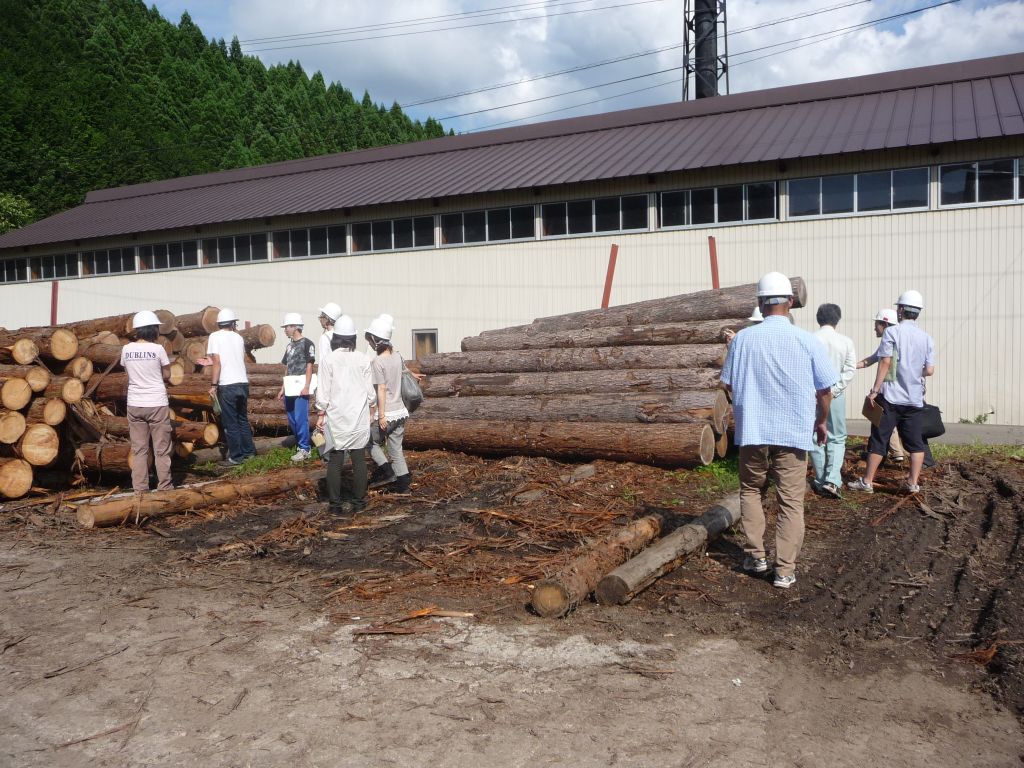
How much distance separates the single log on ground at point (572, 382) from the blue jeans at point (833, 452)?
1.68m

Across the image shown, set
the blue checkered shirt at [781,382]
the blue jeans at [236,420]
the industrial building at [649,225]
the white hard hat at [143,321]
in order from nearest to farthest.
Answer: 1. the blue checkered shirt at [781,382]
2. the white hard hat at [143,321]
3. the blue jeans at [236,420]
4. the industrial building at [649,225]

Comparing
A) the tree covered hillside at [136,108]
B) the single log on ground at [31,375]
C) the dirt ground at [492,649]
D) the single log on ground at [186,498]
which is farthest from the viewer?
the tree covered hillside at [136,108]

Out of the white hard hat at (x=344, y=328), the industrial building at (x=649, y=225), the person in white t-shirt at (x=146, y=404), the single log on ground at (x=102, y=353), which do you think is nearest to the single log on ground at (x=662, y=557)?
the white hard hat at (x=344, y=328)

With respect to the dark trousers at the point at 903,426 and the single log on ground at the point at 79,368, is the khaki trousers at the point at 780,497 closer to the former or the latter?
the dark trousers at the point at 903,426

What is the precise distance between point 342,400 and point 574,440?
→ 3.22 meters

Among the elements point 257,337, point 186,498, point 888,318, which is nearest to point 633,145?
point 257,337

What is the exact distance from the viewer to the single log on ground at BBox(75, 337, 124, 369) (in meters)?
10.9

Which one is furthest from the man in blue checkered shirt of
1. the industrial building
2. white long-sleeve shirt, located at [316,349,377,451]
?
the industrial building

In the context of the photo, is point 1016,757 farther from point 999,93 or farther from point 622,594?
point 999,93

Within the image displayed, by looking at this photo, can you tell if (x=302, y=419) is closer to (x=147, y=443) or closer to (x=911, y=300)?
(x=147, y=443)

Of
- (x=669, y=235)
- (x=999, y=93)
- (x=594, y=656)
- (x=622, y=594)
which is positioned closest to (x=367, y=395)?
(x=622, y=594)

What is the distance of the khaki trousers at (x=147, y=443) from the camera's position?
8359 millimetres

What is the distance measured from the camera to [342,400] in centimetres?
767

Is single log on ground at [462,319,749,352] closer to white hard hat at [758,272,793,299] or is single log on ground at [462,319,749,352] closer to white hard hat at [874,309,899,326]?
white hard hat at [874,309,899,326]
